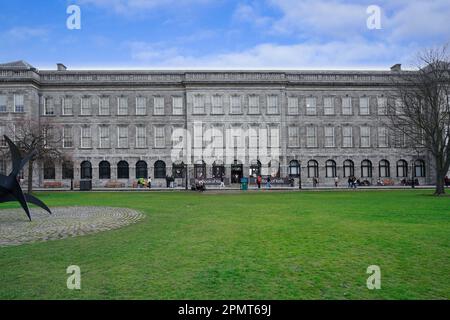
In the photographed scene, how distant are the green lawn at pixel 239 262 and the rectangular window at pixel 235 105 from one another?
1532 inches

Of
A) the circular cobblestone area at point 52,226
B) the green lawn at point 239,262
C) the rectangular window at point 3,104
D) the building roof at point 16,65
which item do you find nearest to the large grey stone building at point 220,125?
the building roof at point 16,65

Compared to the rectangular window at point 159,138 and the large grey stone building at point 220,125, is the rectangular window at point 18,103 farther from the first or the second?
the rectangular window at point 159,138

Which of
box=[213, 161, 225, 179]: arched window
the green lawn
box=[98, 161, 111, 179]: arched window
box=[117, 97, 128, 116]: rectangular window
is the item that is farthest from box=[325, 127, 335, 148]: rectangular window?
the green lawn

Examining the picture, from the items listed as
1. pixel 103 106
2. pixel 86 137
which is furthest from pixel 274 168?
pixel 86 137

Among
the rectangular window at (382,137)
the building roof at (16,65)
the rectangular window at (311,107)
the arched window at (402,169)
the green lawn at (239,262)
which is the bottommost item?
the green lawn at (239,262)

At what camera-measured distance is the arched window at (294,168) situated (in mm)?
48781

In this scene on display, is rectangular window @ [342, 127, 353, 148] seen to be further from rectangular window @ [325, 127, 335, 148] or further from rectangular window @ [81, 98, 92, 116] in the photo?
rectangular window @ [81, 98, 92, 116]

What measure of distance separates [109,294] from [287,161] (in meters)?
45.2

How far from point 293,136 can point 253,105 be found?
735 centimetres

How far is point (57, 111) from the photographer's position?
48094 millimetres

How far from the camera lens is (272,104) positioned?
161 ft

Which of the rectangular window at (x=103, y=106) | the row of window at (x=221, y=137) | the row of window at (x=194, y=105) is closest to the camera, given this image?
the row of window at (x=221, y=137)

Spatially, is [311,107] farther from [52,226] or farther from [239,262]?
[239,262]

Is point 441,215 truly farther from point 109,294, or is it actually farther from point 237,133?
point 237,133
